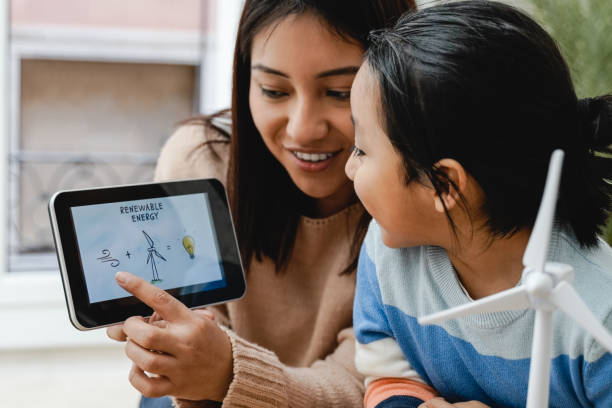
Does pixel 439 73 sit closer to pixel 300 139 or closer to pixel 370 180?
pixel 370 180

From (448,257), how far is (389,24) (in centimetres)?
32

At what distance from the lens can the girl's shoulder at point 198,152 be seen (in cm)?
103

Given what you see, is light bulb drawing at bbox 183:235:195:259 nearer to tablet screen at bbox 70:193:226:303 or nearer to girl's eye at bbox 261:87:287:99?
tablet screen at bbox 70:193:226:303

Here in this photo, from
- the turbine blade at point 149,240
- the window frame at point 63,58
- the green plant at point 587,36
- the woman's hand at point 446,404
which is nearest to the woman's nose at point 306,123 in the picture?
the turbine blade at point 149,240

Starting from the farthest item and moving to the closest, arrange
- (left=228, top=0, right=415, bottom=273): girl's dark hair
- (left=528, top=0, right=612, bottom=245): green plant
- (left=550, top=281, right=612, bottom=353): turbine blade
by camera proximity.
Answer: (left=528, top=0, right=612, bottom=245): green plant < (left=228, top=0, right=415, bottom=273): girl's dark hair < (left=550, top=281, right=612, bottom=353): turbine blade

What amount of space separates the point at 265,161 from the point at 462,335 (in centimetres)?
42

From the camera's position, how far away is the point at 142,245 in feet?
2.47

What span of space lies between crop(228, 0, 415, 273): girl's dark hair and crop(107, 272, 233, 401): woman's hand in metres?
0.27

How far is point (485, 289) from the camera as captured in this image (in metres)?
0.73

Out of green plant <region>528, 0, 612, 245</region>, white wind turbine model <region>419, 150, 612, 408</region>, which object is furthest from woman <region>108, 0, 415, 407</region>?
green plant <region>528, 0, 612, 245</region>

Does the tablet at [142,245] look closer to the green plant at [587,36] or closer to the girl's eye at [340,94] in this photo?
the girl's eye at [340,94]

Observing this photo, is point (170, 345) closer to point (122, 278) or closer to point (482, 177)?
point (122, 278)

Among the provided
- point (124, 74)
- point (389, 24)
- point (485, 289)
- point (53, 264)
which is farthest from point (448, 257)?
point (124, 74)

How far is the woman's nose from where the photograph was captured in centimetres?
85
